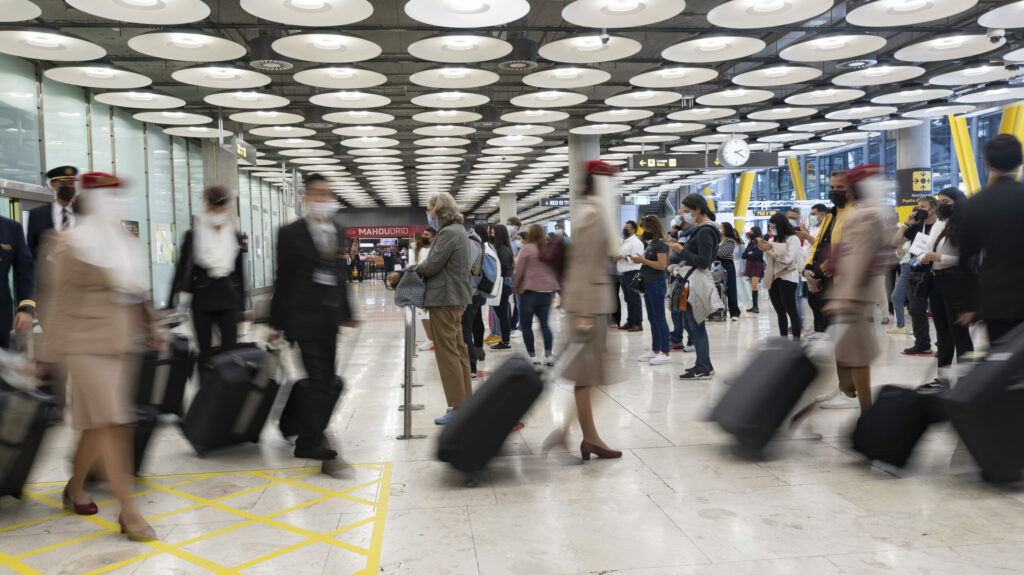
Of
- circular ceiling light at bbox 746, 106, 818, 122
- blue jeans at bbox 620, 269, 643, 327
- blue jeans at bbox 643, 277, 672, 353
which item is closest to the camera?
blue jeans at bbox 643, 277, 672, 353

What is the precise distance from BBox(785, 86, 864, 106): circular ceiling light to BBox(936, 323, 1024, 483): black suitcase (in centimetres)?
1157

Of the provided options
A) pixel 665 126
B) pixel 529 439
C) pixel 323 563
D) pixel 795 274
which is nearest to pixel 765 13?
pixel 795 274

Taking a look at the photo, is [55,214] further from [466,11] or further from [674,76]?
[674,76]

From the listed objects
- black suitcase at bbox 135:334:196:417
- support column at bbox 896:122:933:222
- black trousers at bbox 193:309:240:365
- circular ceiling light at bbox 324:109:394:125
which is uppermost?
circular ceiling light at bbox 324:109:394:125

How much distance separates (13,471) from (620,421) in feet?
11.7

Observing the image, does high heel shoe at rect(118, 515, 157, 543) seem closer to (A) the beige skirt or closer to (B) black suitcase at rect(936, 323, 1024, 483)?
(A) the beige skirt

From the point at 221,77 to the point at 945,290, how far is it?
10.1m

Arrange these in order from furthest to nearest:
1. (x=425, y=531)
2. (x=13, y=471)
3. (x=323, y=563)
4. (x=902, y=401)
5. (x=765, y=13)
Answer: (x=765, y=13)
(x=902, y=401)
(x=13, y=471)
(x=425, y=531)
(x=323, y=563)

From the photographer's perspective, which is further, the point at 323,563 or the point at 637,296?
the point at 637,296

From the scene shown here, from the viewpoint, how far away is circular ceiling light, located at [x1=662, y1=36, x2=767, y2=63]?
9617mm

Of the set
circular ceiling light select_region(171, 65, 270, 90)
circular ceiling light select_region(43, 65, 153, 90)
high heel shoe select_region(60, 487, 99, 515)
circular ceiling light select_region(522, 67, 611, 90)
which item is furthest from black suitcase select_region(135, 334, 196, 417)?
circular ceiling light select_region(522, 67, 611, 90)

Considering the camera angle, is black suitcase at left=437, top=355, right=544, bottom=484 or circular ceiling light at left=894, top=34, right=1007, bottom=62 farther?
circular ceiling light at left=894, top=34, right=1007, bottom=62

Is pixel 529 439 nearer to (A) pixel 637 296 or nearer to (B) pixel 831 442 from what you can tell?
(B) pixel 831 442

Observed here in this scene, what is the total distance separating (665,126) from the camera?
59.4ft
